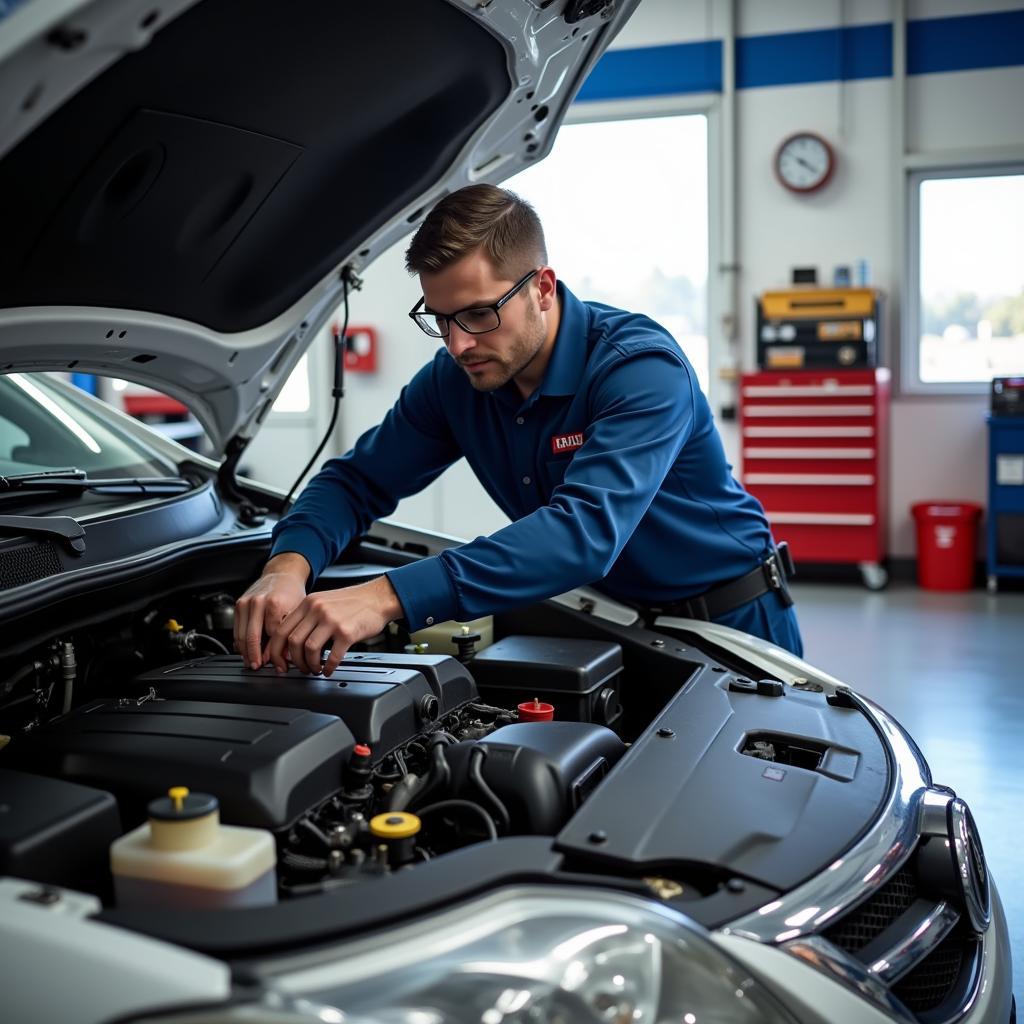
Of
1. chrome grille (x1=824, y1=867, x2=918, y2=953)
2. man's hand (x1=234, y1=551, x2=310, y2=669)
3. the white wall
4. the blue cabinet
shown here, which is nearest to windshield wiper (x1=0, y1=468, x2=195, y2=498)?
man's hand (x1=234, y1=551, x2=310, y2=669)

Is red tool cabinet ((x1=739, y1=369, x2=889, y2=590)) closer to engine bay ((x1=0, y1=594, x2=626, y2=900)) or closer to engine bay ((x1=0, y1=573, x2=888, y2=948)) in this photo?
engine bay ((x1=0, y1=573, x2=888, y2=948))

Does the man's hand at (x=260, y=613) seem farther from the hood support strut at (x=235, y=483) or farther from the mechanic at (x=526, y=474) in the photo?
the hood support strut at (x=235, y=483)

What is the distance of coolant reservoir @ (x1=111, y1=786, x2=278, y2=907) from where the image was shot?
2.99 ft

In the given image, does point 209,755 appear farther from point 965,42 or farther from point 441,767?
point 965,42

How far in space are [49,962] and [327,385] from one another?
612cm

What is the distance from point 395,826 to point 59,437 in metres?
1.10

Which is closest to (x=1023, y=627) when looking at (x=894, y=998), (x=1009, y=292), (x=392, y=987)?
(x=1009, y=292)

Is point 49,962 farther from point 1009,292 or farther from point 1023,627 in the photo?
point 1009,292

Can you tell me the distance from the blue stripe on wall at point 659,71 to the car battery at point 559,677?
195 inches

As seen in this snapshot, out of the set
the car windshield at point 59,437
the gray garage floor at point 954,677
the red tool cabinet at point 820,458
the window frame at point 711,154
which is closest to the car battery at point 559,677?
the car windshield at point 59,437

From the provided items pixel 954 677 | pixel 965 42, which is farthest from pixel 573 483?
pixel 965 42

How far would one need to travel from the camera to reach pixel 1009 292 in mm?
5727

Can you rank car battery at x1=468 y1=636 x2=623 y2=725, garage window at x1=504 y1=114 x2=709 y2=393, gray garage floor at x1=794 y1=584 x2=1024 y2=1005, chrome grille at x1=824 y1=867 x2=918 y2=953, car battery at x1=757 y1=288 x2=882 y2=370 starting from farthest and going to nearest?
garage window at x1=504 y1=114 x2=709 y2=393
car battery at x1=757 y1=288 x2=882 y2=370
gray garage floor at x1=794 y1=584 x2=1024 y2=1005
car battery at x1=468 y1=636 x2=623 y2=725
chrome grille at x1=824 y1=867 x2=918 y2=953

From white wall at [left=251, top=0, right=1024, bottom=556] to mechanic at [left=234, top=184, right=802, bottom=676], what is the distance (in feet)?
13.1
